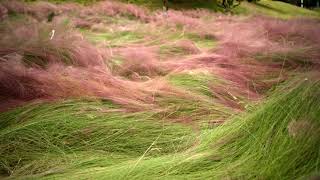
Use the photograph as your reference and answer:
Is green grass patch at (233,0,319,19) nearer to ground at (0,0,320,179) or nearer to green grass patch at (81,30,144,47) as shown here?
green grass patch at (81,30,144,47)

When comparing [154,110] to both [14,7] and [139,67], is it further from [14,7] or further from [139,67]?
[14,7]

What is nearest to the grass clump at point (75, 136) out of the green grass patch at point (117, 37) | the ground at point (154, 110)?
the ground at point (154, 110)

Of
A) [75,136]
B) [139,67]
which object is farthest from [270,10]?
[75,136]

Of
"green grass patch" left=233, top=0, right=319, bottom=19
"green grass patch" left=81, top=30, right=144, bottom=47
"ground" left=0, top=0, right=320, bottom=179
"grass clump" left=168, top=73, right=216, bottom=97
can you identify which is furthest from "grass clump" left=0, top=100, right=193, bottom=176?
"green grass patch" left=233, top=0, right=319, bottom=19

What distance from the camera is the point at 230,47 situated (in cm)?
556

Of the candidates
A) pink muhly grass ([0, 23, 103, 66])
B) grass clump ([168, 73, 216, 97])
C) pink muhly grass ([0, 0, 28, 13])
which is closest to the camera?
grass clump ([168, 73, 216, 97])

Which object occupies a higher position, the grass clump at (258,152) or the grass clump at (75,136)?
the grass clump at (258,152)

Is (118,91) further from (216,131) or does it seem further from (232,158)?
(232,158)

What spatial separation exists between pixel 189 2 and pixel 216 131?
665 inches

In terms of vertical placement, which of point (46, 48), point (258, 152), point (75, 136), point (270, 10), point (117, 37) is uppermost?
point (46, 48)

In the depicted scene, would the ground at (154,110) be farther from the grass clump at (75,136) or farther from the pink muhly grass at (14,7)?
the pink muhly grass at (14,7)

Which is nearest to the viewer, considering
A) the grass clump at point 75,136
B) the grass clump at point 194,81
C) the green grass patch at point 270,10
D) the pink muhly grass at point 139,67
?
the grass clump at point 75,136

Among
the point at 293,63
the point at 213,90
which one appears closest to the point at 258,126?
the point at 213,90

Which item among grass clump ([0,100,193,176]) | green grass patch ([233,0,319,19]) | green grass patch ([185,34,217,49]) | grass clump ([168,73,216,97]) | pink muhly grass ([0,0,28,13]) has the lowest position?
green grass patch ([233,0,319,19])
